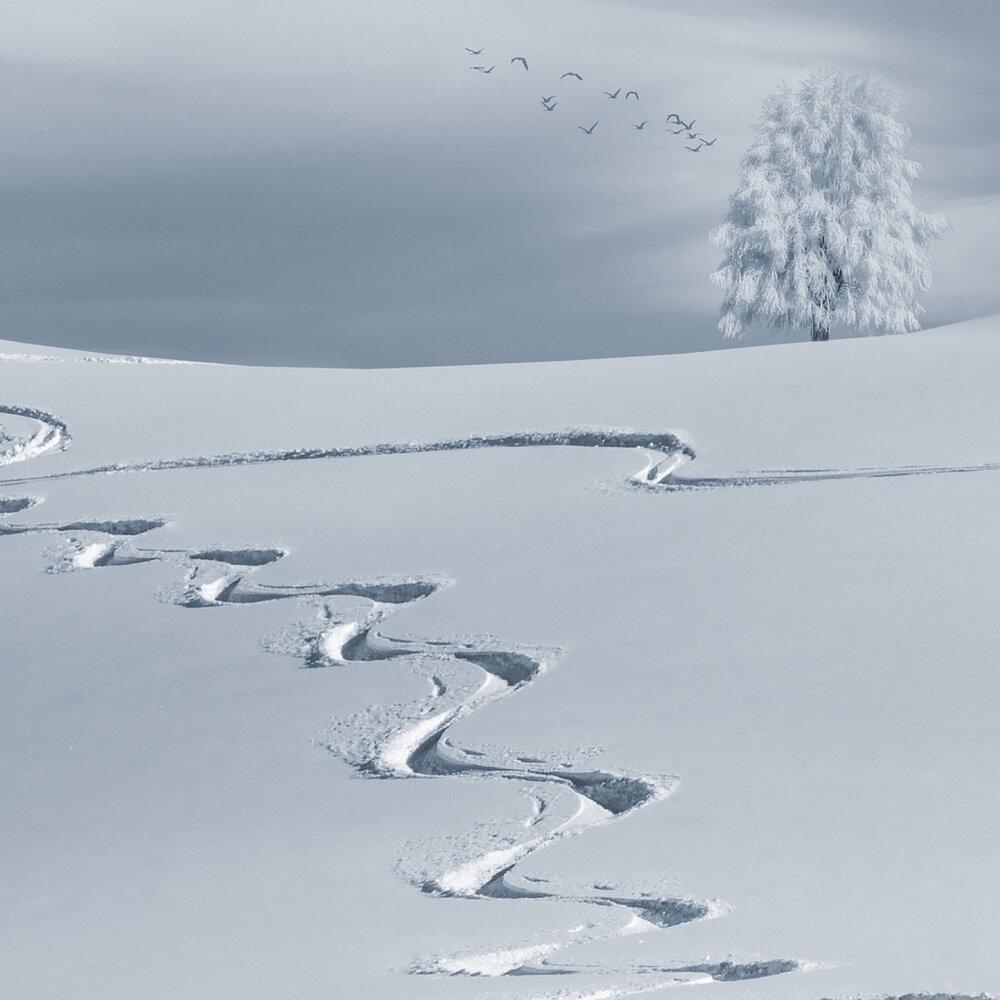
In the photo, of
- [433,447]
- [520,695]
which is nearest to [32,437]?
[433,447]

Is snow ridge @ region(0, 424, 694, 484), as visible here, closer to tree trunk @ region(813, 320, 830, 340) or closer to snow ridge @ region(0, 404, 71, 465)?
snow ridge @ region(0, 404, 71, 465)

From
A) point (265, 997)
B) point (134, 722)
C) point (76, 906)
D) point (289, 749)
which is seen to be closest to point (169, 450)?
point (134, 722)

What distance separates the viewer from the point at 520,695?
634cm

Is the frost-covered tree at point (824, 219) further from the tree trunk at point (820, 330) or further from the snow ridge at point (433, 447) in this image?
the snow ridge at point (433, 447)

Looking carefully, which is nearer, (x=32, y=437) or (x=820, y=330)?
(x=32, y=437)

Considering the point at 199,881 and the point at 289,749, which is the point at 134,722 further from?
the point at 199,881

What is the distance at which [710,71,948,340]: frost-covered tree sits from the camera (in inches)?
981

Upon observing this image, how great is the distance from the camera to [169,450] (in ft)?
36.0

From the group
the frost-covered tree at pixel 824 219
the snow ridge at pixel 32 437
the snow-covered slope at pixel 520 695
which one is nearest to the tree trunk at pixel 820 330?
the frost-covered tree at pixel 824 219

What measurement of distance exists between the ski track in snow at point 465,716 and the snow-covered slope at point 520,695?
18 millimetres

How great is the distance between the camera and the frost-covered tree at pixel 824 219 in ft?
81.7

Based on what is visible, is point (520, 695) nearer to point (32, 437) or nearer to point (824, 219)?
point (32, 437)

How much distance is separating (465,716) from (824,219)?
67.1ft

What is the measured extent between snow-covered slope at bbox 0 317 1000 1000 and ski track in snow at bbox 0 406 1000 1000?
0.7 inches
